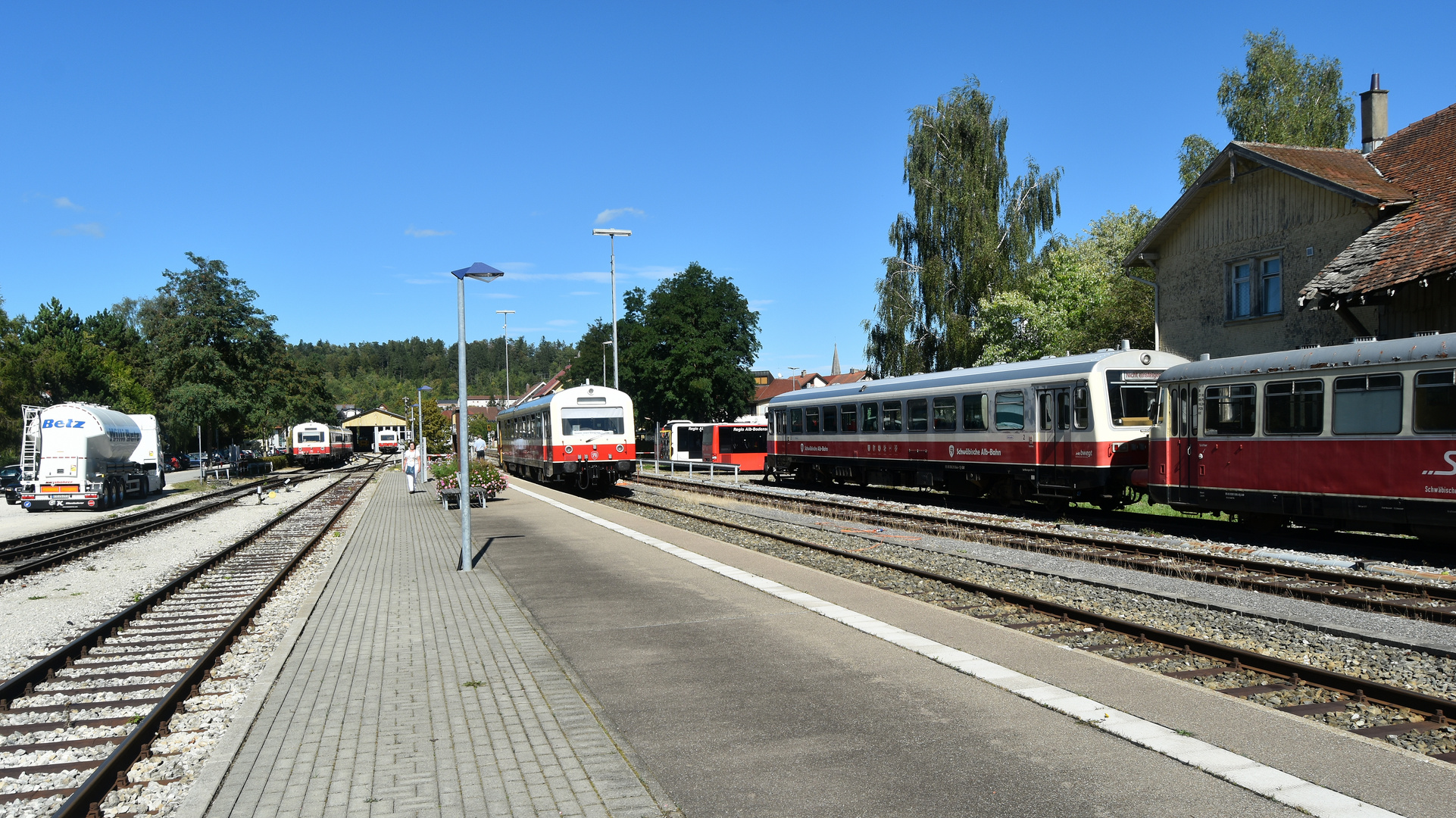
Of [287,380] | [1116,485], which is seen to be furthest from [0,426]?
[1116,485]

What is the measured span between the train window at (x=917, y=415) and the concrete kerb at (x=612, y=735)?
1601 cm

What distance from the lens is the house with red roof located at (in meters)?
18.1

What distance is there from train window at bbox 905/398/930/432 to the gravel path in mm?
15953

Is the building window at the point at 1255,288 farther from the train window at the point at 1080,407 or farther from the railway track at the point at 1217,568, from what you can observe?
the railway track at the point at 1217,568

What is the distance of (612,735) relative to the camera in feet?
19.7

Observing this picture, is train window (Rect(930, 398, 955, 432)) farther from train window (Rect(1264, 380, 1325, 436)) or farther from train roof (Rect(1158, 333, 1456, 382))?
train window (Rect(1264, 380, 1325, 436))

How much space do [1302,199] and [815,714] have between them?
20693 millimetres

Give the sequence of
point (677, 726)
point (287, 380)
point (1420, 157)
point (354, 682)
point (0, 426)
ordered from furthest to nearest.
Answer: point (287, 380)
point (0, 426)
point (1420, 157)
point (354, 682)
point (677, 726)

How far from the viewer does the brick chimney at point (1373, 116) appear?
83.1 feet

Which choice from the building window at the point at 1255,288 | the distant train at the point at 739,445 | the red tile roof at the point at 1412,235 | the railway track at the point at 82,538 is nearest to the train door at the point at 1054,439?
the red tile roof at the point at 1412,235

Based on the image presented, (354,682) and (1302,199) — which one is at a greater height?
(1302,199)

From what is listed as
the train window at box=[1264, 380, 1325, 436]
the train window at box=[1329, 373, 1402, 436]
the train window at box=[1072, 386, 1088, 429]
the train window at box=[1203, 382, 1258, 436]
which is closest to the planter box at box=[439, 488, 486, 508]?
the train window at box=[1072, 386, 1088, 429]

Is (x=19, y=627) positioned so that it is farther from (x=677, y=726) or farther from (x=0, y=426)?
(x=0, y=426)

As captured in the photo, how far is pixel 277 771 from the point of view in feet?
17.7
